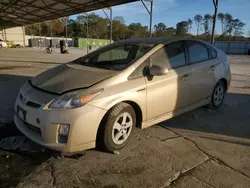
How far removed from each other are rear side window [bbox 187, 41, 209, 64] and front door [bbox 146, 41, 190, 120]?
200 millimetres

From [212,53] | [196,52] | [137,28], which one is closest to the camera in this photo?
[196,52]

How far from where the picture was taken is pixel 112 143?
265 cm

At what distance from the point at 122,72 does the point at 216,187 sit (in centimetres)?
171

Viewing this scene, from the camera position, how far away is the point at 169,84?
10.5 feet

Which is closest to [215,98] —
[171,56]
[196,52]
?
[196,52]

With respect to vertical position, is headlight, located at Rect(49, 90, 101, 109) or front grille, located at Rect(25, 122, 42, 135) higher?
headlight, located at Rect(49, 90, 101, 109)

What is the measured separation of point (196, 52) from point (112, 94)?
218 cm

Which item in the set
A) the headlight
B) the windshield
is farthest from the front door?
the headlight

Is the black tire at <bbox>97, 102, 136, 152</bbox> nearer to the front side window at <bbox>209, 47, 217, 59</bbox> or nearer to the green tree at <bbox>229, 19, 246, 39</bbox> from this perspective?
the front side window at <bbox>209, 47, 217, 59</bbox>

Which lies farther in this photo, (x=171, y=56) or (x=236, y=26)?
(x=236, y=26)

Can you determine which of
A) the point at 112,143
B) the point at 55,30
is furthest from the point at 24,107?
the point at 55,30

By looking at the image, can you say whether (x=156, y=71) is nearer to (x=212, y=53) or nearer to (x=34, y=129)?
(x=34, y=129)

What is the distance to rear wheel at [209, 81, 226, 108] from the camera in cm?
439

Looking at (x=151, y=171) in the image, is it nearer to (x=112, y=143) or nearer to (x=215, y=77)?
(x=112, y=143)
